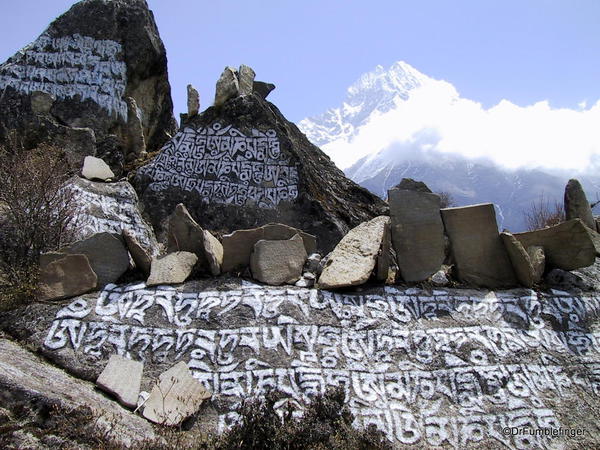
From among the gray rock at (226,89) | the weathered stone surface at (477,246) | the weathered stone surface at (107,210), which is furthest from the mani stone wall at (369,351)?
the gray rock at (226,89)

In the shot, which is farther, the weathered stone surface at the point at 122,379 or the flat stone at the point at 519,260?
the flat stone at the point at 519,260

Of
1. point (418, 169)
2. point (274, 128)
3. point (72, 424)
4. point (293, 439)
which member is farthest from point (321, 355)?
point (418, 169)

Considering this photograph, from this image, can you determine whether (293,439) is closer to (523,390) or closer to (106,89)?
(523,390)

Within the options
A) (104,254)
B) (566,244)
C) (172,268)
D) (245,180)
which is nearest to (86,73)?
(245,180)

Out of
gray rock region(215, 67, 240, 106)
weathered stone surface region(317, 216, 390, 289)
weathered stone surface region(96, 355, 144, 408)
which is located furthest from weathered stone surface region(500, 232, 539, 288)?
gray rock region(215, 67, 240, 106)

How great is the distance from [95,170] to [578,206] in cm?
738

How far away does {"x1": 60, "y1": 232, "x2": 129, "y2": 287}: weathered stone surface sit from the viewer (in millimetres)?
5711

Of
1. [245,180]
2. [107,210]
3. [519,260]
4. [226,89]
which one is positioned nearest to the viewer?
[519,260]

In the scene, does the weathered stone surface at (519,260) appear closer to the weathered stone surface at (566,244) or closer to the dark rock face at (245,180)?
the weathered stone surface at (566,244)

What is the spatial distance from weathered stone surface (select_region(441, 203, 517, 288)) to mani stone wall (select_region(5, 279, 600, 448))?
421 millimetres

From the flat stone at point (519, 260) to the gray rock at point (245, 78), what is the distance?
251 inches

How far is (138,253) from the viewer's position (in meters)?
5.84

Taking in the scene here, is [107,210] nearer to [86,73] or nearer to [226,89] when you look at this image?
[226,89]

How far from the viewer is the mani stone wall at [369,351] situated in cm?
496
